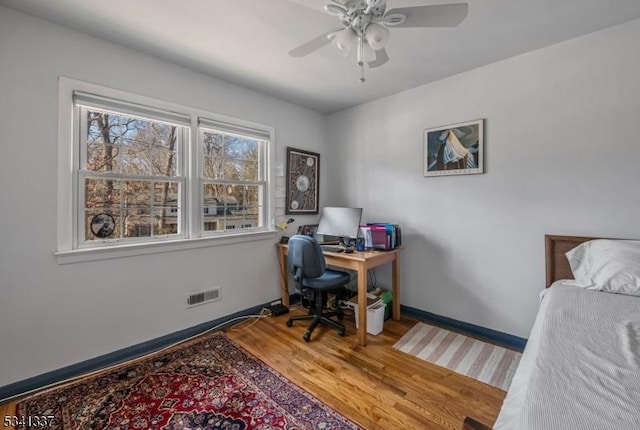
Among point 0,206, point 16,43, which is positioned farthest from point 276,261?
point 16,43

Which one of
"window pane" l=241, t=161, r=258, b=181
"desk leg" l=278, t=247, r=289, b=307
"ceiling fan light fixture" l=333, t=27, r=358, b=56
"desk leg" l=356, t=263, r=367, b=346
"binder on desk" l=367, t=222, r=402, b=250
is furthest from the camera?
"desk leg" l=278, t=247, r=289, b=307

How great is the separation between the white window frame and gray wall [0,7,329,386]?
5 cm

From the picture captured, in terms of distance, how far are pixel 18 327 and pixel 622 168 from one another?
4.10 m

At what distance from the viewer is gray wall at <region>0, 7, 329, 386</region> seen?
1702 mm

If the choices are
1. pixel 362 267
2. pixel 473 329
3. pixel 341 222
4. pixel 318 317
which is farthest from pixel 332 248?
pixel 473 329

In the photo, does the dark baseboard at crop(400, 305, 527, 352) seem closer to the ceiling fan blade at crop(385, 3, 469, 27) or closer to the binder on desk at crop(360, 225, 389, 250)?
the binder on desk at crop(360, 225, 389, 250)

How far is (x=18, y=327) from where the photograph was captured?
1726 mm

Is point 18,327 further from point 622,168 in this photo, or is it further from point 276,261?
point 622,168

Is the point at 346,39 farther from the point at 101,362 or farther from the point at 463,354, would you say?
the point at 101,362

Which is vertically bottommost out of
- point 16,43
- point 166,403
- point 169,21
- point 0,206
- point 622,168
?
point 166,403

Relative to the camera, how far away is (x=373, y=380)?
1882mm

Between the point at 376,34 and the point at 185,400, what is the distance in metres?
2.37

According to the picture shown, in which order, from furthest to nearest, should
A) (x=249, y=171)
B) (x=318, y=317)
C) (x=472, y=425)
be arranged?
(x=249, y=171) → (x=318, y=317) → (x=472, y=425)

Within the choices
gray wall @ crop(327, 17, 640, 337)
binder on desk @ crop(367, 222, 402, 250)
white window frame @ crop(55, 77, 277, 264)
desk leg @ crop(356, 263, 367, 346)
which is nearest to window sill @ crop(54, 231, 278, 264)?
white window frame @ crop(55, 77, 277, 264)
